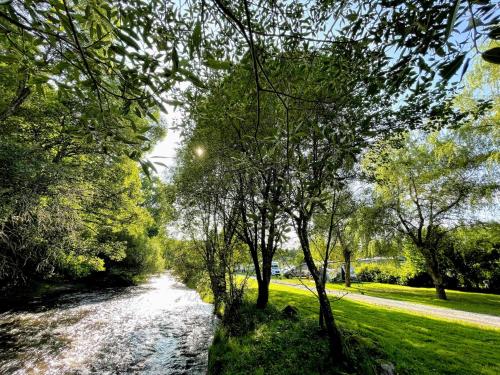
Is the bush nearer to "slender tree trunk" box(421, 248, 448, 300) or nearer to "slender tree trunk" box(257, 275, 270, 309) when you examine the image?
"slender tree trunk" box(421, 248, 448, 300)

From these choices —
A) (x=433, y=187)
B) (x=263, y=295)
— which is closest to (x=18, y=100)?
(x=263, y=295)

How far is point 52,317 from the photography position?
44.7 ft

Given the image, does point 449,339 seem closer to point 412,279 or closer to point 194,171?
point 194,171

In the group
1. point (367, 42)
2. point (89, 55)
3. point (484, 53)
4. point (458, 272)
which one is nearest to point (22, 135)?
point (89, 55)

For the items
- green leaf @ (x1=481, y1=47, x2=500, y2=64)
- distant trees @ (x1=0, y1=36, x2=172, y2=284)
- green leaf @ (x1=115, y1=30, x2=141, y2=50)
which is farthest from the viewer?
distant trees @ (x1=0, y1=36, x2=172, y2=284)

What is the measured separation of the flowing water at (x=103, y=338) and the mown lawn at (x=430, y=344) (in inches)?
145

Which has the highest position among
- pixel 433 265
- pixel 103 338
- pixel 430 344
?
pixel 433 265

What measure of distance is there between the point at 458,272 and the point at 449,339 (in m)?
21.3

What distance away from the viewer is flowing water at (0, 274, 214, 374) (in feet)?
27.8

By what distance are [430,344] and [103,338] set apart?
12.7 m

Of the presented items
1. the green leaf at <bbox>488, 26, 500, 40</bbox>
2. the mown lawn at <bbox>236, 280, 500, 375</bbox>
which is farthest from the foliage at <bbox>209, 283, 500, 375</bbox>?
the green leaf at <bbox>488, 26, 500, 40</bbox>

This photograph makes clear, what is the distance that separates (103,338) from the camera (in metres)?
11.1

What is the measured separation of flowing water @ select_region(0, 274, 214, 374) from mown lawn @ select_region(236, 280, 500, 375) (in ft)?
12.1

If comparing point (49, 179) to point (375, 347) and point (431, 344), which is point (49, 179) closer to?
point (375, 347)
